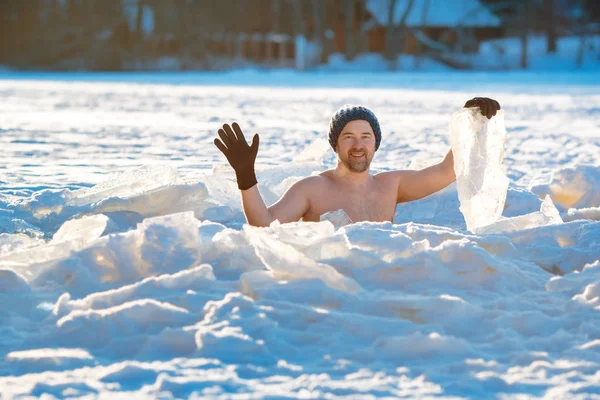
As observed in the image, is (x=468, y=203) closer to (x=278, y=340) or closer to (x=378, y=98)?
(x=278, y=340)

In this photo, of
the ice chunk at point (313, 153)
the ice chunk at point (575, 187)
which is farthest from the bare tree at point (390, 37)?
the ice chunk at point (313, 153)

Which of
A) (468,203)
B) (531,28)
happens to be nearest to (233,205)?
(468,203)

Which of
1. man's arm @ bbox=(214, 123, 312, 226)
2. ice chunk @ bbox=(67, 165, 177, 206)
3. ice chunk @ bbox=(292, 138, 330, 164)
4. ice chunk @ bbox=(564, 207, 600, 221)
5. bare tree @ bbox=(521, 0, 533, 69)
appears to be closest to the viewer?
man's arm @ bbox=(214, 123, 312, 226)

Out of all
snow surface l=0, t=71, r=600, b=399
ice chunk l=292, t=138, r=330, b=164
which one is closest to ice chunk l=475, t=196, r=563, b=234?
snow surface l=0, t=71, r=600, b=399

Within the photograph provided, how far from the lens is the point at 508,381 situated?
10.8 feet

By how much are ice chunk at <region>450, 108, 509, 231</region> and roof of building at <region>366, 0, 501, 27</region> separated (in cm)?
3702

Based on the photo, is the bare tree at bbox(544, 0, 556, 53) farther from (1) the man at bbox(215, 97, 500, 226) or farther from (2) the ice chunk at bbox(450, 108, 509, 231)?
(1) the man at bbox(215, 97, 500, 226)

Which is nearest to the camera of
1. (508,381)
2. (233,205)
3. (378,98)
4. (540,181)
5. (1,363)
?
(508,381)

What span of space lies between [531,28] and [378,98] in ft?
78.6

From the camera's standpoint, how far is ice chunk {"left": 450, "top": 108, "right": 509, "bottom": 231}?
561 centimetres

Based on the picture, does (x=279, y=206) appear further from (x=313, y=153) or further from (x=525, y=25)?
(x=525, y=25)

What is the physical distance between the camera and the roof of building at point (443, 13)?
42.5 meters

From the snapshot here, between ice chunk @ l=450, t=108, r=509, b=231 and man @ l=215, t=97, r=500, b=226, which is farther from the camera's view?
ice chunk @ l=450, t=108, r=509, b=231

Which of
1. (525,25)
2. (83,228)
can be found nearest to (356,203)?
(83,228)
